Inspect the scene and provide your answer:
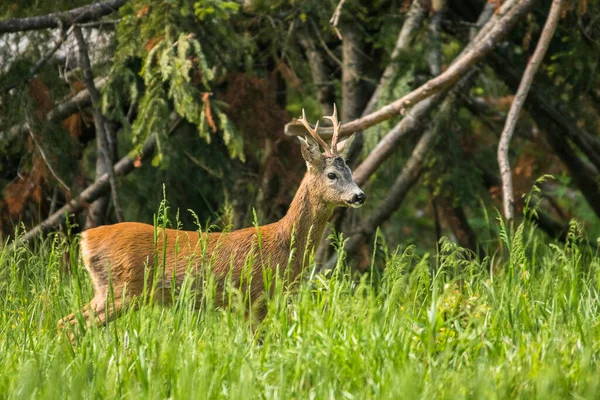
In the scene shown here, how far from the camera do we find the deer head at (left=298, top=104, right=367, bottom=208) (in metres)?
6.65

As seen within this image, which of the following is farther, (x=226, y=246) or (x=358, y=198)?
(x=358, y=198)

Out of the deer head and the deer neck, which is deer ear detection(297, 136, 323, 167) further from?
the deer neck

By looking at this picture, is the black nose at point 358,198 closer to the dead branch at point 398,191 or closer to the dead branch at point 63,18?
the dead branch at point 398,191

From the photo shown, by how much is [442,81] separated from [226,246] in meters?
2.26

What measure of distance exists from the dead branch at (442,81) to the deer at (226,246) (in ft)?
2.10

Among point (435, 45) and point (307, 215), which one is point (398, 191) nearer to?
point (435, 45)

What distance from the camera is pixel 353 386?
161 inches

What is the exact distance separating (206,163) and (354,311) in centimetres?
443

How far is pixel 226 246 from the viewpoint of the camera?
6395mm

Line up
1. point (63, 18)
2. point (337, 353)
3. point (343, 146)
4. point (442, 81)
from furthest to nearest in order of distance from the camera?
point (63, 18)
point (442, 81)
point (343, 146)
point (337, 353)

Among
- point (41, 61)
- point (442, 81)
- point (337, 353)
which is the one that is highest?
point (41, 61)

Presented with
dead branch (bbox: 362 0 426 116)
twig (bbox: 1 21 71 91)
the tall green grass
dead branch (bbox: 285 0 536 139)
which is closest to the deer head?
dead branch (bbox: 285 0 536 139)

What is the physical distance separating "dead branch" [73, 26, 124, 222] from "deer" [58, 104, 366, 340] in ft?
6.32

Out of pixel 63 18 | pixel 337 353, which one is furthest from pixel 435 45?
pixel 337 353
